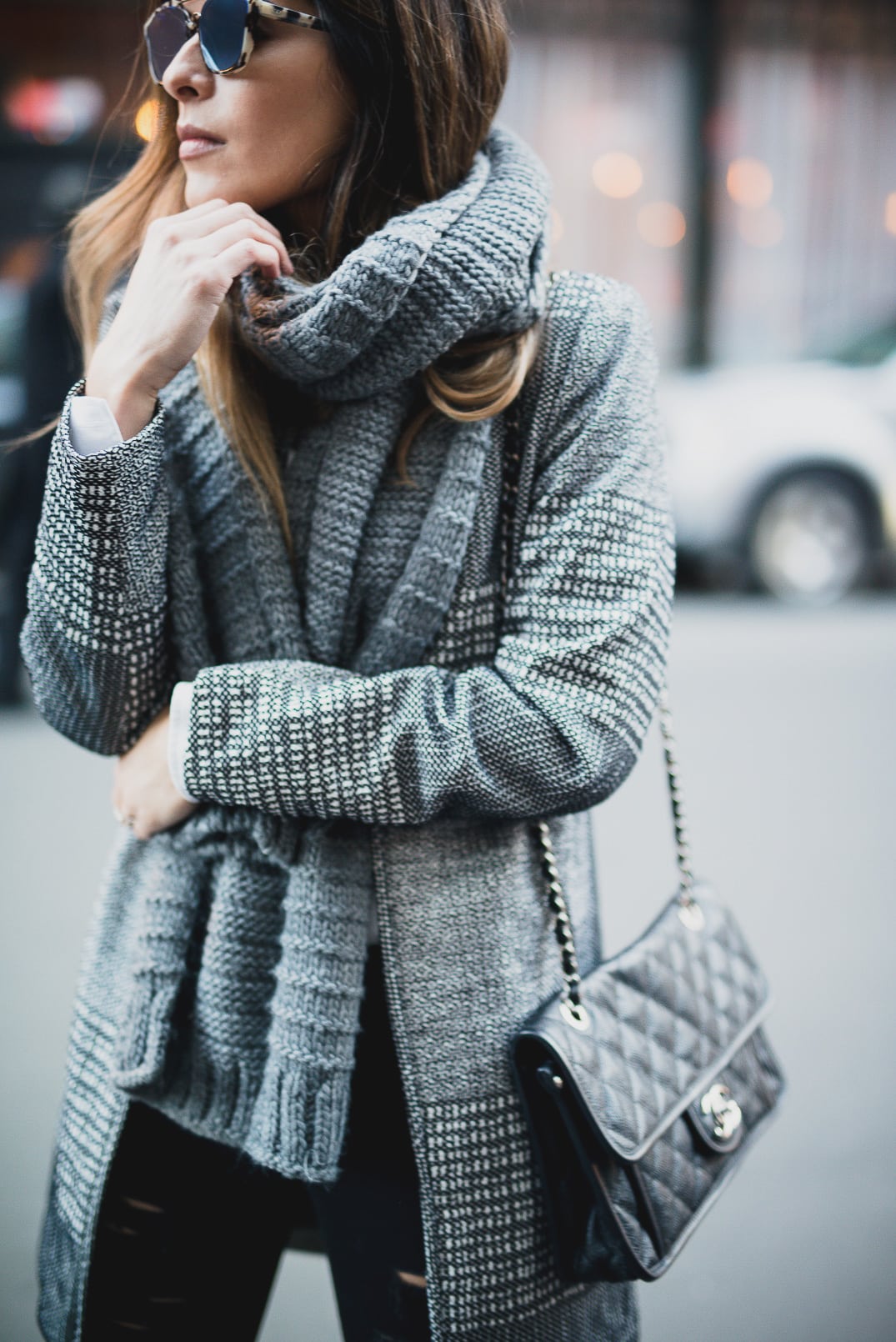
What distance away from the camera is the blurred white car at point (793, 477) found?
25.5 feet

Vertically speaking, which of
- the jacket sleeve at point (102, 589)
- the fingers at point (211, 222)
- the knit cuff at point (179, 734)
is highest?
the fingers at point (211, 222)

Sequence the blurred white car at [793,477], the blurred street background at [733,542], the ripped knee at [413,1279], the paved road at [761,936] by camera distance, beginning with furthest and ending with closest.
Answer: the blurred white car at [793,477], the blurred street background at [733,542], the paved road at [761,936], the ripped knee at [413,1279]

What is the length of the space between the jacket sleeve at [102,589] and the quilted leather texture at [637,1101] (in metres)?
0.58

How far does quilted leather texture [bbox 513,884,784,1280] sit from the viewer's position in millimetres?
1321

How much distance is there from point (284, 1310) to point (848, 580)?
6.45m

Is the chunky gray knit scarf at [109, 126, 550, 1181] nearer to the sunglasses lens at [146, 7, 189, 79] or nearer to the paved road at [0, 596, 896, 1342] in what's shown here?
the sunglasses lens at [146, 7, 189, 79]

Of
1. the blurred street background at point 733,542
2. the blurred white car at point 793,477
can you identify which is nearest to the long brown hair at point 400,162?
the blurred street background at point 733,542

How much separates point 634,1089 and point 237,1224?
0.51 metres

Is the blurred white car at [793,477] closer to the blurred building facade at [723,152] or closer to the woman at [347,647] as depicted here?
the blurred building facade at [723,152]

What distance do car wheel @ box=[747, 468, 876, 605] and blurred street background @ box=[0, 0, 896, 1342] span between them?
2 centimetres

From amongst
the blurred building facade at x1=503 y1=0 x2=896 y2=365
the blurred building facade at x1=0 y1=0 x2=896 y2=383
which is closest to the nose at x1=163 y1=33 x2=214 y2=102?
the blurred building facade at x1=0 y1=0 x2=896 y2=383

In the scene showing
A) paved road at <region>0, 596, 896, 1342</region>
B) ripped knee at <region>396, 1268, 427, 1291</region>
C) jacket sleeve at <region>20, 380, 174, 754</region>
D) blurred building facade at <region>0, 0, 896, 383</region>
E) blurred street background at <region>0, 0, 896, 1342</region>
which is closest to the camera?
jacket sleeve at <region>20, 380, 174, 754</region>

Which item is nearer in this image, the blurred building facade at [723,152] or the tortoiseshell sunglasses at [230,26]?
the tortoiseshell sunglasses at [230,26]

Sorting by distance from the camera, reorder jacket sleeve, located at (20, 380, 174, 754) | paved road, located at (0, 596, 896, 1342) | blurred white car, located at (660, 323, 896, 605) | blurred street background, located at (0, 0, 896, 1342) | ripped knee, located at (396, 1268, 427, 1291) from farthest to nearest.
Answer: blurred white car, located at (660, 323, 896, 605)
blurred street background, located at (0, 0, 896, 1342)
paved road, located at (0, 596, 896, 1342)
ripped knee, located at (396, 1268, 427, 1291)
jacket sleeve, located at (20, 380, 174, 754)
